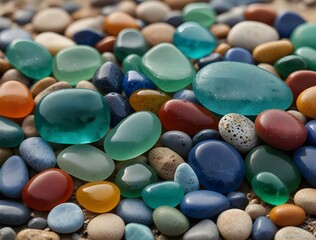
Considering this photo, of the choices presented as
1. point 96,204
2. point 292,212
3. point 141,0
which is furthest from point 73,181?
point 141,0

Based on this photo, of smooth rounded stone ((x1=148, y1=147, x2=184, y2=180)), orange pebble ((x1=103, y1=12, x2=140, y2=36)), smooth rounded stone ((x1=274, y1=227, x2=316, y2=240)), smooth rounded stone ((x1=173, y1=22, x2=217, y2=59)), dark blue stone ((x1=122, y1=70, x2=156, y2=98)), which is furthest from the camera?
orange pebble ((x1=103, y1=12, x2=140, y2=36))

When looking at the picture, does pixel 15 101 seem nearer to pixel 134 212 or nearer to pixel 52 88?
pixel 52 88

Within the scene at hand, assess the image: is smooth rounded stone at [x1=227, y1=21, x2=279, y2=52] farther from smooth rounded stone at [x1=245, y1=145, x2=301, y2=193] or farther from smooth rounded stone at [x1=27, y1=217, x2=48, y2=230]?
smooth rounded stone at [x1=27, y1=217, x2=48, y2=230]

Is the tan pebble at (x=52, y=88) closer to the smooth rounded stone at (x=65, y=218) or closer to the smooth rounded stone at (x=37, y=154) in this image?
the smooth rounded stone at (x=37, y=154)

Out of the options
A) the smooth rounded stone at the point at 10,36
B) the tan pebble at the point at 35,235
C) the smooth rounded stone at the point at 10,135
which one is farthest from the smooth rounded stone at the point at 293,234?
the smooth rounded stone at the point at 10,36

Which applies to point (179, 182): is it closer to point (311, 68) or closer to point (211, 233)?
point (211, 233)

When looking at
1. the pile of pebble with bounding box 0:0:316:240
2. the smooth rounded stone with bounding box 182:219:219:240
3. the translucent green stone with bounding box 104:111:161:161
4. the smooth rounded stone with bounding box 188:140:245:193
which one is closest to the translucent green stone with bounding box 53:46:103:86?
the pile of pebble with bounding box 0:0:316:240
